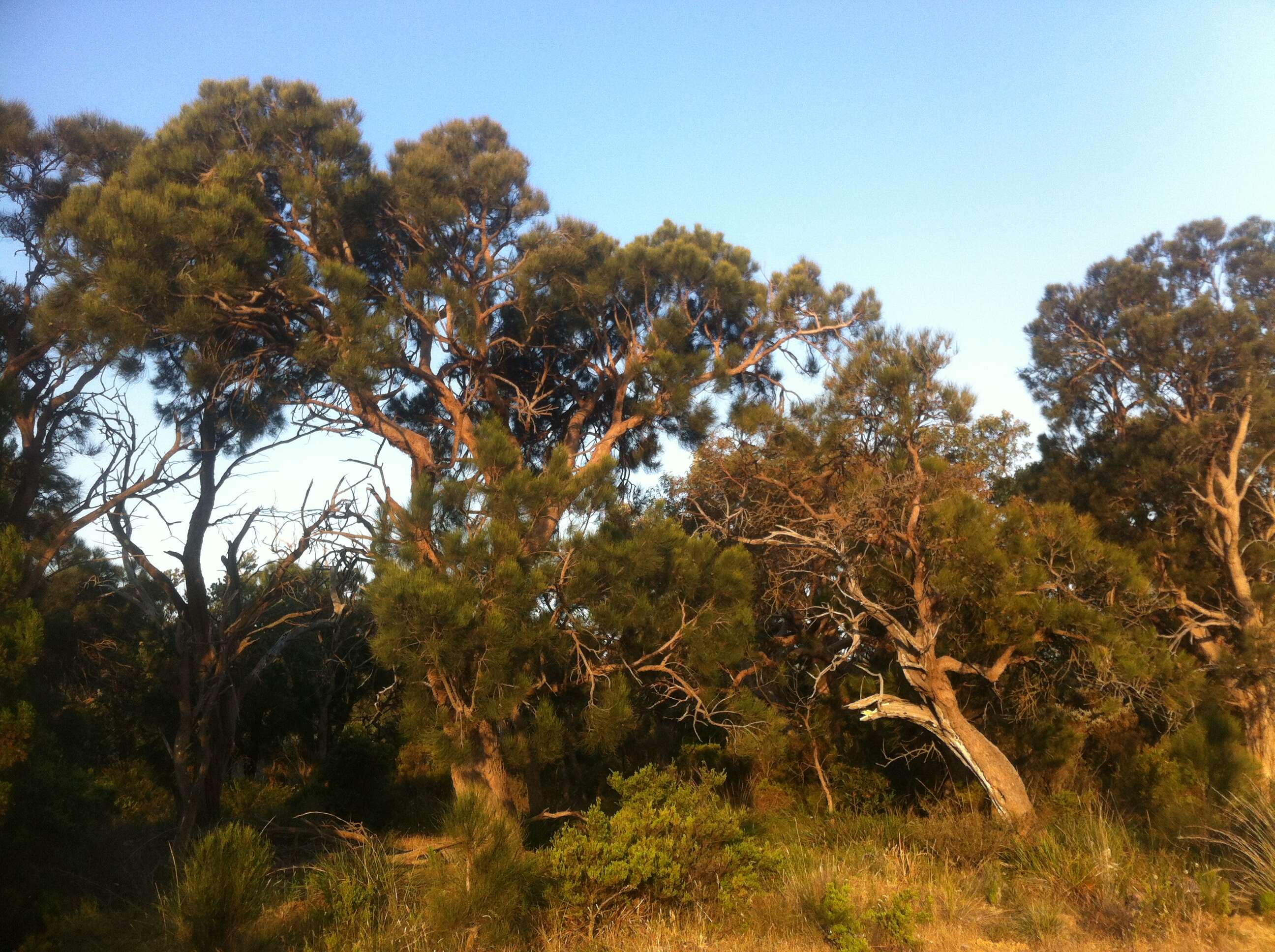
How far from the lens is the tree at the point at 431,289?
865 cm

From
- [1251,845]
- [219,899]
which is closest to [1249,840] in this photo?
[1251,845]

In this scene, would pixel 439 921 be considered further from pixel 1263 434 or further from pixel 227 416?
pixel 1263 434

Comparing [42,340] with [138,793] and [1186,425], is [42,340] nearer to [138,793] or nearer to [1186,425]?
[138,793]

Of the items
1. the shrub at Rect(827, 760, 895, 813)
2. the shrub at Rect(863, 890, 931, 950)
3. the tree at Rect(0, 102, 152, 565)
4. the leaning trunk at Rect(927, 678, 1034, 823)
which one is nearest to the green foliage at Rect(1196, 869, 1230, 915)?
the shrub at Rect(863, 890, 931, 950)

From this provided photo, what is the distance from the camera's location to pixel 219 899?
4.91 meters

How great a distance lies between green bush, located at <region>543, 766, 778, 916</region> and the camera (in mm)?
5699

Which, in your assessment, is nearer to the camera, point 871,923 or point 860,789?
point 871,923

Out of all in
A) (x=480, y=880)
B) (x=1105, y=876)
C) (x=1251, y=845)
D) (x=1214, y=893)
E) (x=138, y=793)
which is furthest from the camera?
(x=138, y=793)

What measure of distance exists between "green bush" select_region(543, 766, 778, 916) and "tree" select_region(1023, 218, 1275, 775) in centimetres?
706

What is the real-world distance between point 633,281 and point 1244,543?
363 inches

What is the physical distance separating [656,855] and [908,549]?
4751 millimetres

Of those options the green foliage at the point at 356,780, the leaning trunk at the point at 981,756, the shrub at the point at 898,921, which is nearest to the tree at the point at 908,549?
the leaning trunk at the point at 981,756

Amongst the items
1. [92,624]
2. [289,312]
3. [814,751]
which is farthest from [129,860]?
[814,751]

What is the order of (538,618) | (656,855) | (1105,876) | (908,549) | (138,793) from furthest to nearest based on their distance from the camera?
(138,793) → (908,549) → (538,618) → (1105,876) → (656,855)
